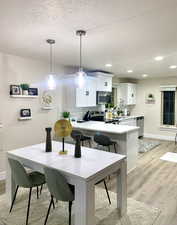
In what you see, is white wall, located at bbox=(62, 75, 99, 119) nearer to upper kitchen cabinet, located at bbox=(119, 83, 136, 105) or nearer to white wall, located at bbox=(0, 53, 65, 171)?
white wall, located at bbox=(0, 53, 65, 171)

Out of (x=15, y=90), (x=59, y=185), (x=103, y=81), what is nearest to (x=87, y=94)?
(x=103, y=81)

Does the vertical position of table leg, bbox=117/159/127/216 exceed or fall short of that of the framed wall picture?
it falls short

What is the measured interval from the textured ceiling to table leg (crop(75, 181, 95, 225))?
5.56 ft

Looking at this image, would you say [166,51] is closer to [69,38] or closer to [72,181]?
[69,38]

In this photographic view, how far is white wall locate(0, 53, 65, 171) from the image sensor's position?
3.48m

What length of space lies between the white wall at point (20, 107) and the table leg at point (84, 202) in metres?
2.33

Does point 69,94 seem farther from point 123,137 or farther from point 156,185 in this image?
point 156,185

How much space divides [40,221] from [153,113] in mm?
6138

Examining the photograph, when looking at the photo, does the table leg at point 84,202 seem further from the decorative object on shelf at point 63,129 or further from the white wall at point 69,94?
the white wall at point 69,94

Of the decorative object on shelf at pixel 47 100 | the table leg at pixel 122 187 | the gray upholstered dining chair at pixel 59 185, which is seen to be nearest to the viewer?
the gray upholstered dining chair at pixel 59 185

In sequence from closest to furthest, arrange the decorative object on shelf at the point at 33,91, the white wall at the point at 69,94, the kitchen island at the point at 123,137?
the kitchen island at the point at 123,137, the decorative object on shelf at the point at 33,91, the white wall at the point at 69,94

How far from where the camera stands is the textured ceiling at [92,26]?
1678mm

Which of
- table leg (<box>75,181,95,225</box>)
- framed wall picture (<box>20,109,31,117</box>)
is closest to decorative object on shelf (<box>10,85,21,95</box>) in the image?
framed wall picture (<box>20,109,31,117</box>)

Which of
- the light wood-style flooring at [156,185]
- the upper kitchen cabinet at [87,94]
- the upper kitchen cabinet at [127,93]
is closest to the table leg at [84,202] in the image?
the light wood-style flooring at [156,185]
